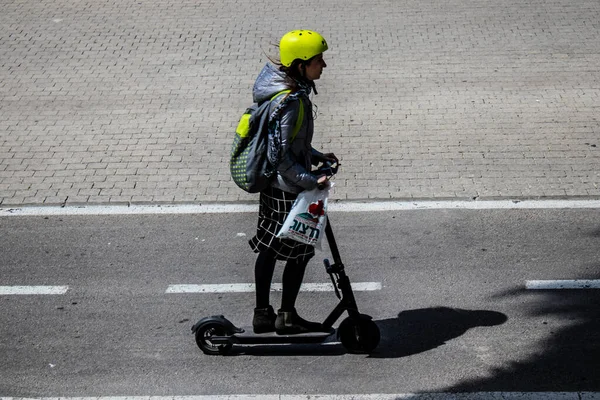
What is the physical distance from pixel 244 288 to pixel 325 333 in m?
1.06

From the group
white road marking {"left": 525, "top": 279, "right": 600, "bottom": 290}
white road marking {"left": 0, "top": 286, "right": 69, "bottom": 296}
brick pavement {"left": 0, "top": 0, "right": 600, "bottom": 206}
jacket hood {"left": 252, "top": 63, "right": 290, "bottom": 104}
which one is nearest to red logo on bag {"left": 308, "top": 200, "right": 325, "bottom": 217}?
jacket hood {"left": 252, "top": 63, "right": 290, "bottom": 104}

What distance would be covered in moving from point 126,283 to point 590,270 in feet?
11.8

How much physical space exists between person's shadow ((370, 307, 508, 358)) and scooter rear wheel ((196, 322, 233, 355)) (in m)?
0.99

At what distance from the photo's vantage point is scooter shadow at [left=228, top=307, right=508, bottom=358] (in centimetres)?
586

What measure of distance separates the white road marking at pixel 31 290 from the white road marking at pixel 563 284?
3542mm

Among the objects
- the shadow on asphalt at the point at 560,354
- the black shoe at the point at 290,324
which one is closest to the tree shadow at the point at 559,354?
the shadow on asphalt at the point at 560,354

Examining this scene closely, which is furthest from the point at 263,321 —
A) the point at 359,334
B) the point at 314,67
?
the point at 314,67

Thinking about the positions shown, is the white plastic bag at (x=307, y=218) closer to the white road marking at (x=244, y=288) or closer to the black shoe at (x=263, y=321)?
the black shoe at (x=263, y=321)

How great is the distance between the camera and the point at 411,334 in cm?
606

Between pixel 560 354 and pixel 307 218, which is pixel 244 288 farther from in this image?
pixel 560 354

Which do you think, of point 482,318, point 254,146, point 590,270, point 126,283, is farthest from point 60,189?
point 590,270

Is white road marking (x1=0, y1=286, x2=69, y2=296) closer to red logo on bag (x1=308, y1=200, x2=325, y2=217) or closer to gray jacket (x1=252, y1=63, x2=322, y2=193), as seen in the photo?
gray jacket (x1=252, y1=63, x2=322, y2=193)

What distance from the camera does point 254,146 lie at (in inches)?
211

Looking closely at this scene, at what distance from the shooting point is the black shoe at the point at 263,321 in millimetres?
5828
